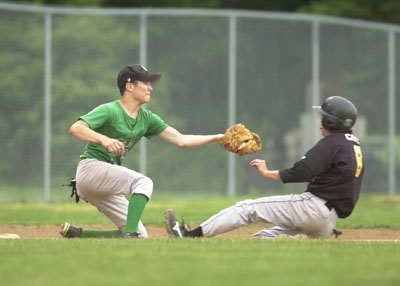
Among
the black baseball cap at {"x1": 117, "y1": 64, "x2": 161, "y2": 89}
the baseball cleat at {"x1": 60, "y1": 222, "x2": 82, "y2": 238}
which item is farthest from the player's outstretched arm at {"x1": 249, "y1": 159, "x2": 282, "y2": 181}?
the baseball cleat at {"x1": 60, "y1": 222, "x2": 82, "y2": 238}

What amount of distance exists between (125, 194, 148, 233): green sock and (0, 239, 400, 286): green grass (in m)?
0.48

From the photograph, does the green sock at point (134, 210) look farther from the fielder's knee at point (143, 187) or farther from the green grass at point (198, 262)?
the green grass at point (198, 262)

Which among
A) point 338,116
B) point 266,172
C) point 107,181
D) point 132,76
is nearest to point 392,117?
point 338,116

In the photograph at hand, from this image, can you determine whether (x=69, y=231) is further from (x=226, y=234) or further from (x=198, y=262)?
(x=198, y=262)

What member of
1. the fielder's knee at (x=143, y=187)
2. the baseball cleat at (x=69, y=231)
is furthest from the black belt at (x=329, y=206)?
the baseball cleat at (x=69, y=231)

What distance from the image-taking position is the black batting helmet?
6988 millimetres

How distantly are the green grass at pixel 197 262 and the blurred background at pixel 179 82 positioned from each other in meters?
8.62

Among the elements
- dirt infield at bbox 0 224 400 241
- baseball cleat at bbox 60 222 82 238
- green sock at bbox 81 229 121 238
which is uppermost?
baseball cleat at bbox 60 222 82 238

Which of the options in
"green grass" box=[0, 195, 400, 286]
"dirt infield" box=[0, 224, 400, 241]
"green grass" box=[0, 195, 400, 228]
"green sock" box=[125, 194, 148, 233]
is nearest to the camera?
"green grass" box=[0, 195, 400, 286]

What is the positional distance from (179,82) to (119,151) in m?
9.13

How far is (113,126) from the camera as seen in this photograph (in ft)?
23.4

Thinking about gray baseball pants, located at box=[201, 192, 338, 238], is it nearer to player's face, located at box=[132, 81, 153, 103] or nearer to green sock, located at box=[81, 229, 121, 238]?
green sock, located at box=[81, 229, 121, 238]

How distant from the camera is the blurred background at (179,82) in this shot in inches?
581

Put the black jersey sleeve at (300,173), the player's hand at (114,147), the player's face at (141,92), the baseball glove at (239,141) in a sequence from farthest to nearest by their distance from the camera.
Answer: the baseball glove at (239,141) → the player's face at (141,92) → the black jersey sleeve at (300,173) → the player's hand at (114,147)
